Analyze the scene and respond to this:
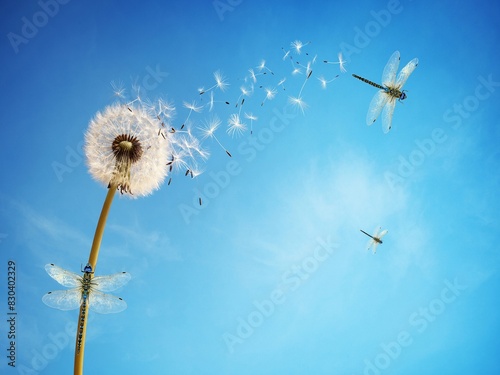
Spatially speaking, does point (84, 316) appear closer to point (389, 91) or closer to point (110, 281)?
point (110, 281)

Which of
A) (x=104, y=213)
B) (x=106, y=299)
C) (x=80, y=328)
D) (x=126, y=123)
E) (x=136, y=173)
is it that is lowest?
(x=80, y=328)

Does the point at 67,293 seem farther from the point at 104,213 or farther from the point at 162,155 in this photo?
the point at 162,155

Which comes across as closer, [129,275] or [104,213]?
[104,213]

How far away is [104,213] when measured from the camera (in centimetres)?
1245

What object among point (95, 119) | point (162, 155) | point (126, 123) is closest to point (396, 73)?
point (162, 155)

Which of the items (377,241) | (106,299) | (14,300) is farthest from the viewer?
(377,241)

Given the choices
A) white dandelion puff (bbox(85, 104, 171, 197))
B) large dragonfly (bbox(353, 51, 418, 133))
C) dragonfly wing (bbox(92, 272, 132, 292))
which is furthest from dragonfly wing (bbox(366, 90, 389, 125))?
dragonfly wing (bbox(92, 272, 132, 292))

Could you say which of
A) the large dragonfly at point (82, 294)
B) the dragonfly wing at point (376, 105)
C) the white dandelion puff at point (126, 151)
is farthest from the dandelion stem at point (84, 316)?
the dragonfly wing at point (376, 105)

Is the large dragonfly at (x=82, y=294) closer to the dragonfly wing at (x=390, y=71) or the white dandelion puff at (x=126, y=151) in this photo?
the white dandelion puff at (x=126, y=151)

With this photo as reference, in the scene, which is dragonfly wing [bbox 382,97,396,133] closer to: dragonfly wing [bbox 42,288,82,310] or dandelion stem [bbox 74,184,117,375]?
dandelion stem [bbox 74,184,117,375]

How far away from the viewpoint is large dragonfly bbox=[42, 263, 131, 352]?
40.5ft

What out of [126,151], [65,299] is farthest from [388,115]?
[65,299]

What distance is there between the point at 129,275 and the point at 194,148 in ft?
21.3

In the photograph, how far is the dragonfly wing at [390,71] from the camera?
16623 millimetres
